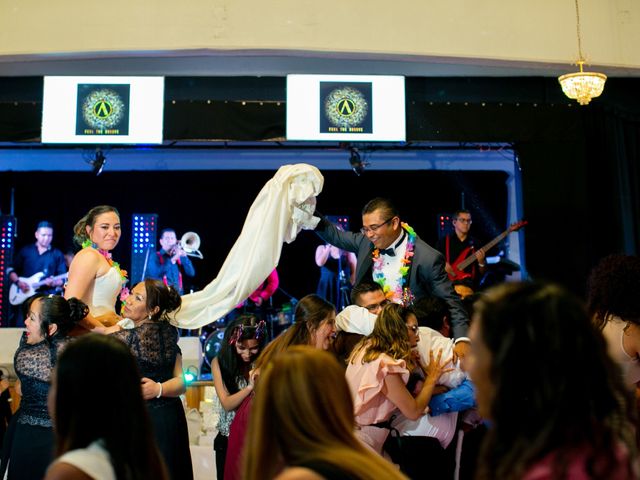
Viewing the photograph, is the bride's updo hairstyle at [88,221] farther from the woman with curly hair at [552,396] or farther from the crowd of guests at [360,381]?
the woman with curly hair at [552,396]

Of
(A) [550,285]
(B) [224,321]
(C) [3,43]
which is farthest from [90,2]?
(A) [550,285]

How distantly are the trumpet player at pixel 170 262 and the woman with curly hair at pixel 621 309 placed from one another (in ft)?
25.7

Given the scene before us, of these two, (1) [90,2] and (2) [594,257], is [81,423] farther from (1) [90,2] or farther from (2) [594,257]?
(2) [594,257]

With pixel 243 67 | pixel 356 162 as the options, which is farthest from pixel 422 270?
pixel 356 162

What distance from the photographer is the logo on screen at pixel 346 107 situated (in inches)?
320

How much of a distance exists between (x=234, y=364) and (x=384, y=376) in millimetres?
937

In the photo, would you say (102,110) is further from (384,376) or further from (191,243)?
(384,376)

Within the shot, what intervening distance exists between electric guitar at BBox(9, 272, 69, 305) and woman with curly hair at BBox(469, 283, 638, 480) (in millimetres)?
10081

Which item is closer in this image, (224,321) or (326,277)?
(224,321)

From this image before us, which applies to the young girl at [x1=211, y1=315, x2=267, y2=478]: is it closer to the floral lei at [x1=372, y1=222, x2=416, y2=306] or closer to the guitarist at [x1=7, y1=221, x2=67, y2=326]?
the floral lei at [x1=372, y1=222, x2=416, y2=306]

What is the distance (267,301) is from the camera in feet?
33.2

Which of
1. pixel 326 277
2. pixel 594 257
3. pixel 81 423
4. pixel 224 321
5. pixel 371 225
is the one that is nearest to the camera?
pixel 81 423

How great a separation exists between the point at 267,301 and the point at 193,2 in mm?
4073

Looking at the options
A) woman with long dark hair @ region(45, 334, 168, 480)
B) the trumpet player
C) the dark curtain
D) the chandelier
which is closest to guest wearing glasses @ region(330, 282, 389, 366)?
woman with long dark hair @ region(45, 334, 168, 480)
